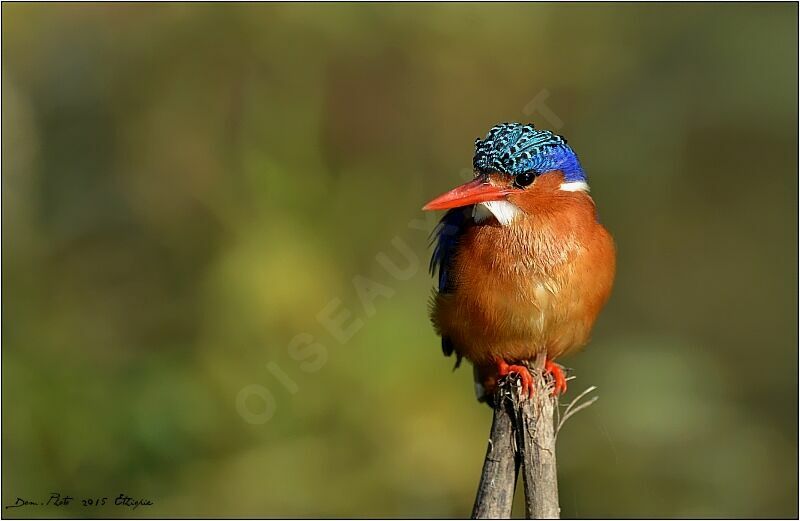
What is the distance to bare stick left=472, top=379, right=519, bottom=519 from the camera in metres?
3.44

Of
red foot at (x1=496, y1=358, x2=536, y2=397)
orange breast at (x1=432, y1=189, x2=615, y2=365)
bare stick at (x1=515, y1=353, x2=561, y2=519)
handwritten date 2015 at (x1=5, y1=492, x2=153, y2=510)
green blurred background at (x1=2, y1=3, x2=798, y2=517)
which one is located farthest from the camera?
green blurred background at (x1=2, y1=3, x2=798, y2=517)

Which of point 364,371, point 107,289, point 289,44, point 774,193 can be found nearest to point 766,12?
point 774,193

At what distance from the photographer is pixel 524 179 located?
4.02 m

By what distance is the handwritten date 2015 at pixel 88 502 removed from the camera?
4750 mm

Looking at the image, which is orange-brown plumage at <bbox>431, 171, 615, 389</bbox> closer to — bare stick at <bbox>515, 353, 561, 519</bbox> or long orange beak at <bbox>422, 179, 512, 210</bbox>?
long orange beak at <bbox>422, 179, 512, 210</bbox>

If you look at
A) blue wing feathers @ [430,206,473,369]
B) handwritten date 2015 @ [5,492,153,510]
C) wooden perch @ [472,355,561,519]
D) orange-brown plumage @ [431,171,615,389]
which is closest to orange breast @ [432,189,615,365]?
orange-brown plumage @ [431,171,615,389]

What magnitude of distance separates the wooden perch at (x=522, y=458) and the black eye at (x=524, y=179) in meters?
0.85

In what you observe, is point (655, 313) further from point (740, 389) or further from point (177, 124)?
point (177, 124)

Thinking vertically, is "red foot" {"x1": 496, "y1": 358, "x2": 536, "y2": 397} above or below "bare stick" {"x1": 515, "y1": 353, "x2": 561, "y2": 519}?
above

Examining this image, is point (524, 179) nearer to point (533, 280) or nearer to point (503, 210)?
point (503, 210)

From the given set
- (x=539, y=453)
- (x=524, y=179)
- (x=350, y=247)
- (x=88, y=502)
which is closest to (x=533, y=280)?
(x=524, y=179)

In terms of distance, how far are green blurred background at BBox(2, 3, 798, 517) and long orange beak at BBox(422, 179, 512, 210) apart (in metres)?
1.46

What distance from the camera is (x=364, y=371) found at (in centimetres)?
512

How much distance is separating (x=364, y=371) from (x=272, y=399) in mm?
508
